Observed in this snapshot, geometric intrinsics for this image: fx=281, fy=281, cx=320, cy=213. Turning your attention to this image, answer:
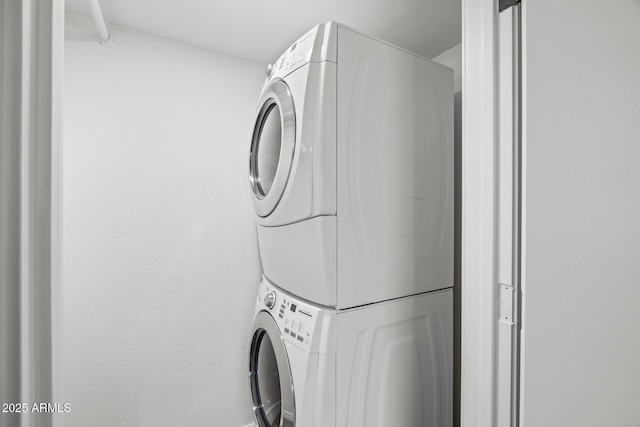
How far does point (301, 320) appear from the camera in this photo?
1058mm

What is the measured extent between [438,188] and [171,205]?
1455mm

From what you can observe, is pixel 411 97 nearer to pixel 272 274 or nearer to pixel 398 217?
pixel 398 217

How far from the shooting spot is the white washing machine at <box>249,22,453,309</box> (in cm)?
98

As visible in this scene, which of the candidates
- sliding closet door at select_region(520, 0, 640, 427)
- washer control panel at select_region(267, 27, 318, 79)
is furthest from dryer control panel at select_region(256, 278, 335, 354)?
washer control panel at select_region(267, 27, 318, 79)

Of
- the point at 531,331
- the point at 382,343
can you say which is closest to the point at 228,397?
the point at 382,343

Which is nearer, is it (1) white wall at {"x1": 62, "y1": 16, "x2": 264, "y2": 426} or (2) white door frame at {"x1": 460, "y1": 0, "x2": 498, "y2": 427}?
(2) white door frame at {"x1": 460, "y1": 0, "x2": 498, "y2": 427}

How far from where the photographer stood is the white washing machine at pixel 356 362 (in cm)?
97

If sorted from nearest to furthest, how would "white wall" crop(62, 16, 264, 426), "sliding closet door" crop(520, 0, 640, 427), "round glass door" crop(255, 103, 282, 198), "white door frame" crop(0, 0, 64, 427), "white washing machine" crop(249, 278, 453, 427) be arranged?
"white door frame" crop(0, 0, 64, 427)
"sliding closet door" crop(520, 0, 640, 427)
"white washing machine" crop(249, 278, 453, 427)
"round glass door" crop(255, 103, 282, 198)
"white wall" crop(62, 16, 264, 426)

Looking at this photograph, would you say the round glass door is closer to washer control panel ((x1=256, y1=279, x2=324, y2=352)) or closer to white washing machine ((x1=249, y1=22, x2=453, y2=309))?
white washing machine ((x1=249, y1=22, x2=453, y2=309))

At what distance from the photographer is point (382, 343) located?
111 centimetres

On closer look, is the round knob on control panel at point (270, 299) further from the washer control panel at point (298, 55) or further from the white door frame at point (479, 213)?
the washer control panel at point (298, 55)

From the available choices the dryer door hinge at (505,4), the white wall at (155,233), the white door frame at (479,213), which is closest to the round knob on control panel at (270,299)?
the white wall at (155,233)

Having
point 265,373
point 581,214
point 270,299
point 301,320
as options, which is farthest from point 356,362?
point 581,214

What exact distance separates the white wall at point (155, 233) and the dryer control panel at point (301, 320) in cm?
69
